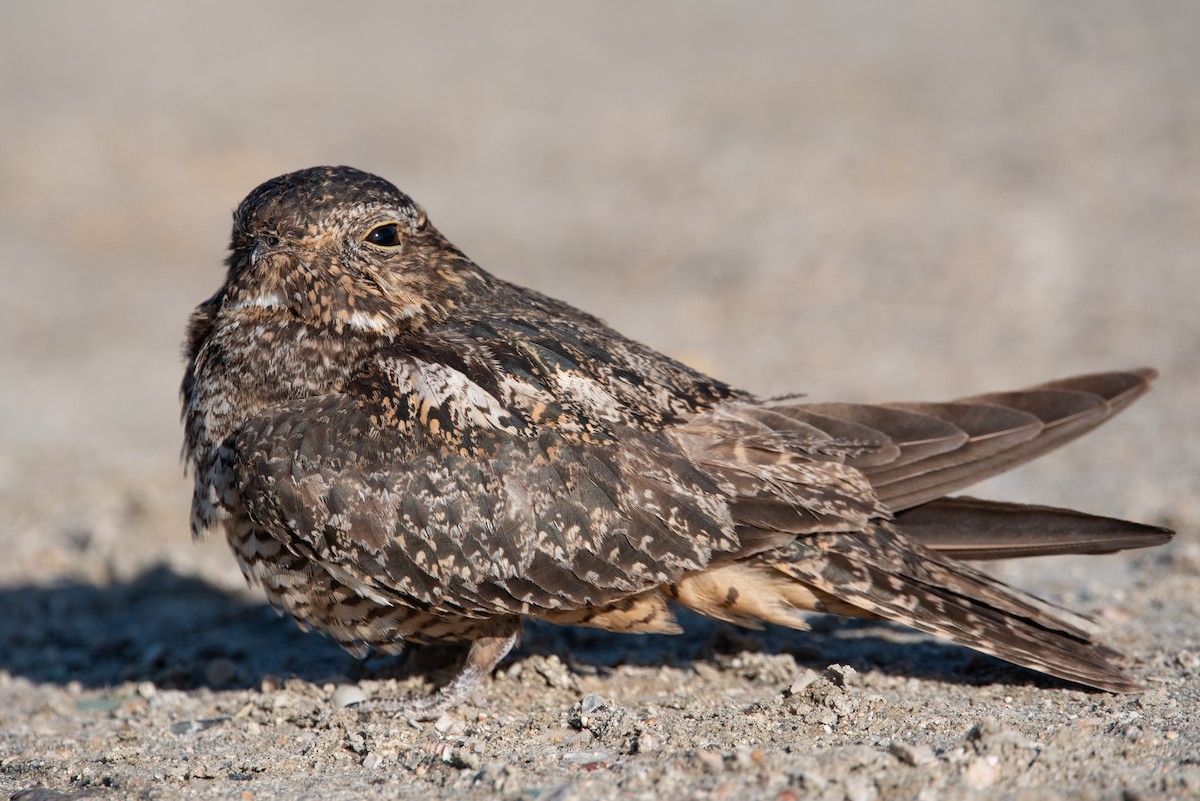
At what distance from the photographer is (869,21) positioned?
16938 millimetres

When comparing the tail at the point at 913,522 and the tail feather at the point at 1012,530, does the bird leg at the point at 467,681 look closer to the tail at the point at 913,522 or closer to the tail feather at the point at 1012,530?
the tail at the point at 913,522

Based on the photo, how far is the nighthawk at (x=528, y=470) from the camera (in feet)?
12.6

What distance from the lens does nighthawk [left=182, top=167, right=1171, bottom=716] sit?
3848mm

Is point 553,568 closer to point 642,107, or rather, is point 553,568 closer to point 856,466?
point 856,466

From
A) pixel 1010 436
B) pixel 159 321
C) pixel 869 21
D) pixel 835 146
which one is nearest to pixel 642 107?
pixel 835 146

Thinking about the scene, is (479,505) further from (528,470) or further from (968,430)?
(968,430)

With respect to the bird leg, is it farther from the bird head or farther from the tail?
the bird head

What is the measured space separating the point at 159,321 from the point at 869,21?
1119cm

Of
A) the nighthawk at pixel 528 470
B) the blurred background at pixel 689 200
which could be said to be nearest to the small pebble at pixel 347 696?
the nighthawk at pixel 528 470

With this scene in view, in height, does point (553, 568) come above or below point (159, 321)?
below

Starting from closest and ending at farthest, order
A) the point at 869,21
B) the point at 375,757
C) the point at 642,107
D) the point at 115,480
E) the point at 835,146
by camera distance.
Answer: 1. the point at 375,757
2. the point at 115,480
3. the point at 835,146
4. the point at 642,107
5. the point at 869,21

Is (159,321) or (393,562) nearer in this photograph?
(393,562)

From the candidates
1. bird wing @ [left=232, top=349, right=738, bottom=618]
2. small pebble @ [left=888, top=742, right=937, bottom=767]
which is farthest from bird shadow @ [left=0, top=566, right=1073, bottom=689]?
small pebble @ [left=888, top=742, right=937, bottom=767]

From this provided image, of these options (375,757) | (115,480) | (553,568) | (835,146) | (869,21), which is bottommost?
(375,757)
